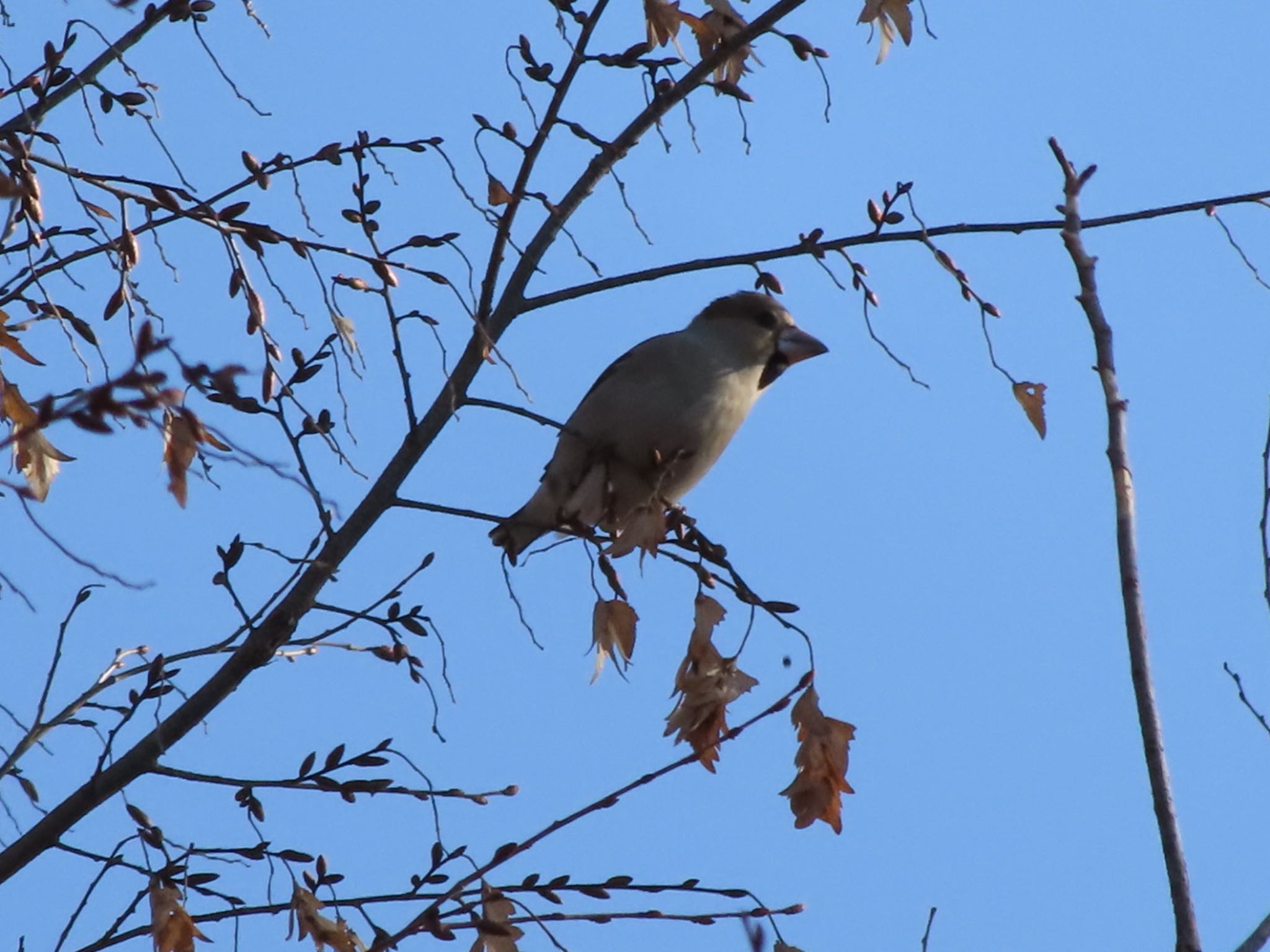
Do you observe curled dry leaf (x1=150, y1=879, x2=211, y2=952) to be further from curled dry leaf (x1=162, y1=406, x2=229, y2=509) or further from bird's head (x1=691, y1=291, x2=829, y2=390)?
bird's head (x1=691, y1=291, x2=829, y2=390)

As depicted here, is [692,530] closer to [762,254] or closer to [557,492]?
[762,254]

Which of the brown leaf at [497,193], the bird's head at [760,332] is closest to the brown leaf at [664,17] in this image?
the brown leaf at [497,193]

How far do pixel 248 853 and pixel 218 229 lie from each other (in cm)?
124

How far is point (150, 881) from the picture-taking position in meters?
3.01

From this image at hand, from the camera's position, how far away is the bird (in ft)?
13.8

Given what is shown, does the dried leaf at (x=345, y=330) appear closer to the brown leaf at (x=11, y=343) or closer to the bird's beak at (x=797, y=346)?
the brown leaf at (x=11, y=343)

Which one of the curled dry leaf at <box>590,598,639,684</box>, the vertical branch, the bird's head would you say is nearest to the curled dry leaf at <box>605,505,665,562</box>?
the curled dry leaf at <box>590,598,639,684</box>

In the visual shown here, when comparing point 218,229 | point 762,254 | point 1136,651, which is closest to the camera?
point 1136,651

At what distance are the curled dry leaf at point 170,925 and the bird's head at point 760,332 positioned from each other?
2503 millimetres

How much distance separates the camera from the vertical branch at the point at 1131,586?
7.37 feet

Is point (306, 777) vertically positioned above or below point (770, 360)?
below

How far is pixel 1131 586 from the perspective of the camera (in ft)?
7.93

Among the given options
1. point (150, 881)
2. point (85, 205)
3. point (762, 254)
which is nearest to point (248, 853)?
point (150, 881)

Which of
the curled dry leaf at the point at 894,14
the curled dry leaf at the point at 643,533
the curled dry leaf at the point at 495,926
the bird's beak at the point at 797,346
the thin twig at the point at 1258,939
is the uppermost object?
the bird's beak at the point at 797,346
